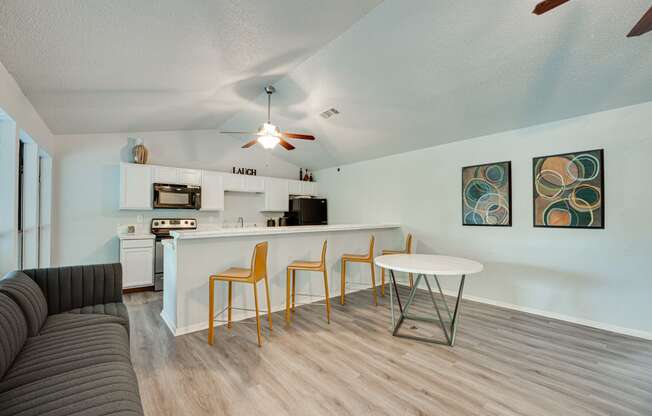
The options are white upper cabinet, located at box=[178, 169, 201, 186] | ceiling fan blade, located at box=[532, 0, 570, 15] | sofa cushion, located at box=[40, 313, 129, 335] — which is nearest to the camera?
ceiling fan blade, located at box=[532, 0, 570, 15]

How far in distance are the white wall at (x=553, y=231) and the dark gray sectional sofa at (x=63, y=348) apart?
158 inches

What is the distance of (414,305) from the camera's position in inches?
149

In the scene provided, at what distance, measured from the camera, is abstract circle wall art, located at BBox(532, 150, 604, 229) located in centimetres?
307

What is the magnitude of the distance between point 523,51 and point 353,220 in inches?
155

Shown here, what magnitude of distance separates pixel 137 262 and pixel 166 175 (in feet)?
4.83

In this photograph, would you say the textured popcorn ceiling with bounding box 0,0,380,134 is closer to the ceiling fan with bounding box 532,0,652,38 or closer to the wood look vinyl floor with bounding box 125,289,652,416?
the ceiling fan with bounding box 532,0,652,38

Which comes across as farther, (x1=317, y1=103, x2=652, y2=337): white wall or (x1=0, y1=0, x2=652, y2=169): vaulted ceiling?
(x1=317, y1=103, x2=652, y2=337): white wall

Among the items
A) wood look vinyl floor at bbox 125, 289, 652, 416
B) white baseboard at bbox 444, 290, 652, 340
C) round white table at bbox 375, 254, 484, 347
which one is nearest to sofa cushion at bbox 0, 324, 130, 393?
wood look vinyl floor at bbox 125, 289, 652, 416

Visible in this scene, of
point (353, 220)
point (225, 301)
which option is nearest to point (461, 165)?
point (353, 220)

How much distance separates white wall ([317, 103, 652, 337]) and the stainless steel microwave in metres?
3.52

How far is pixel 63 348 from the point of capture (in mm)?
1640

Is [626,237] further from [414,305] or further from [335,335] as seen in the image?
[335,335]

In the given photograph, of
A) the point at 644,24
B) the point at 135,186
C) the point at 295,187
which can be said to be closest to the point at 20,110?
the point at 135,186

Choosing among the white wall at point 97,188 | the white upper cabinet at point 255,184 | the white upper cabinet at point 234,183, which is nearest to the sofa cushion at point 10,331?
the white wall at point 97,188
